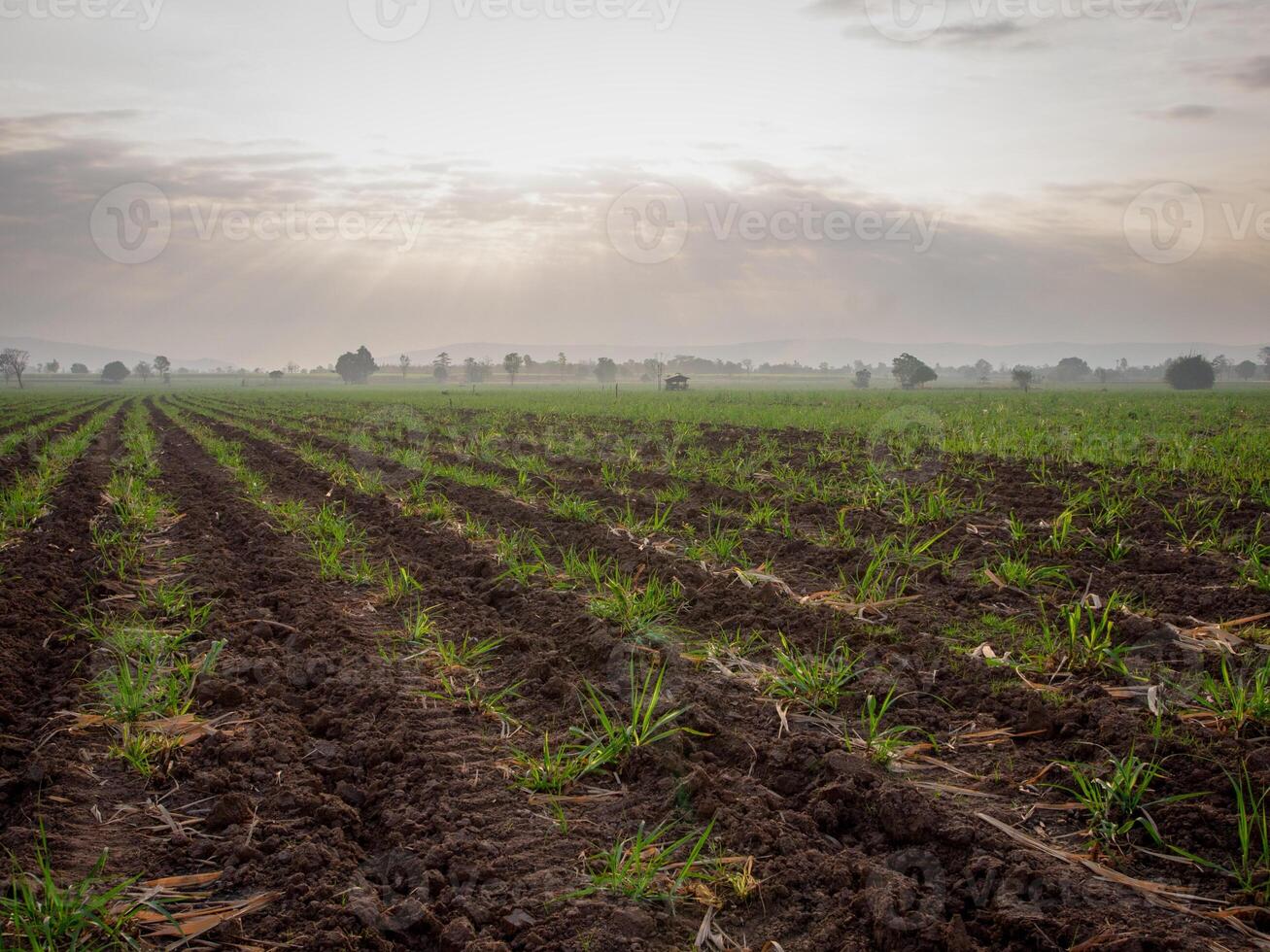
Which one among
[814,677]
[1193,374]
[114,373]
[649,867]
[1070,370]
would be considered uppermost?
[114,373]

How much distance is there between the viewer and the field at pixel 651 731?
2338 millimetres

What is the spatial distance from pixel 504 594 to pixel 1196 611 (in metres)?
4.46

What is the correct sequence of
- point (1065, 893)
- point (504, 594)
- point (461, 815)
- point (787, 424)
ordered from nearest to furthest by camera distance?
1. point (1065, 893)
2. point (461, 815)
3. point (504, 594)
4. point (787, 424)

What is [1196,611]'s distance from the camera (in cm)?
468

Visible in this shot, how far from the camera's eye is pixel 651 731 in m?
3.33

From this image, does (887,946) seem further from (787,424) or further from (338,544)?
(787,424)

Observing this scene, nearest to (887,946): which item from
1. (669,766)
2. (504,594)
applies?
(669,766)

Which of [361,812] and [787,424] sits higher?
[787,424]

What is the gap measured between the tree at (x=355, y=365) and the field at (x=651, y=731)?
501 feet

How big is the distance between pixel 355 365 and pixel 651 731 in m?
161

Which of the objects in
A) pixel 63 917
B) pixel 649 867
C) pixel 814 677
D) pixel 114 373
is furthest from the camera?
pixel 114 373

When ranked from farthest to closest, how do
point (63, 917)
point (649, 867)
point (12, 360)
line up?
1. point (12, 360)
2. point (649, 867)
3. point (63, 917)

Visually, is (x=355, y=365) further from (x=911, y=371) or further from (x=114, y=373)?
(x=911, y=371)

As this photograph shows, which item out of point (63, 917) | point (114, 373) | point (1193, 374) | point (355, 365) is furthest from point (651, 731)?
point (114, 373)
